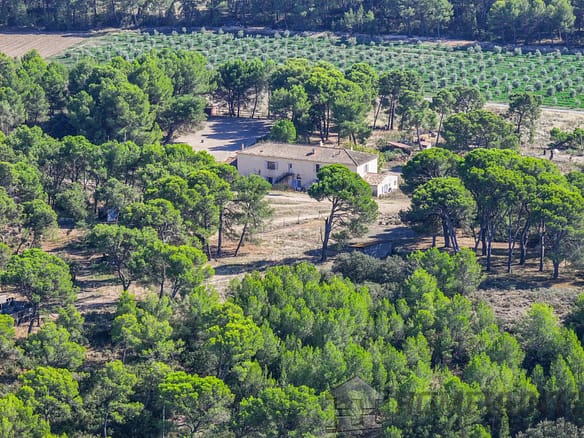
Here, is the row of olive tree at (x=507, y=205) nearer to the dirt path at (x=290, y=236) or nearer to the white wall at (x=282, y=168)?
the dirt path at (x=290, y=236)

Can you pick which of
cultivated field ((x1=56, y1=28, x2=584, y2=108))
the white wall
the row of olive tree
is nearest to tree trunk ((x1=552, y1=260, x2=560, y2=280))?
the row of olive tree

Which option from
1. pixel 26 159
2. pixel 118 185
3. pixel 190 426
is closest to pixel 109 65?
pixel 26 159

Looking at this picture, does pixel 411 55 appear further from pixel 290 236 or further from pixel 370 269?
pixel 370 269

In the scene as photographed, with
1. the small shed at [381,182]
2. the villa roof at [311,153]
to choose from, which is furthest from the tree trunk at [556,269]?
the villa roof at [311,153]

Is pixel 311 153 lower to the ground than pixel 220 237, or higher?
higher

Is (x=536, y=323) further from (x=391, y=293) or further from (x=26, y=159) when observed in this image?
(x=26, y=159)

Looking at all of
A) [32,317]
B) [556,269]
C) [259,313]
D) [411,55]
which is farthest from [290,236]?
[411,55]
